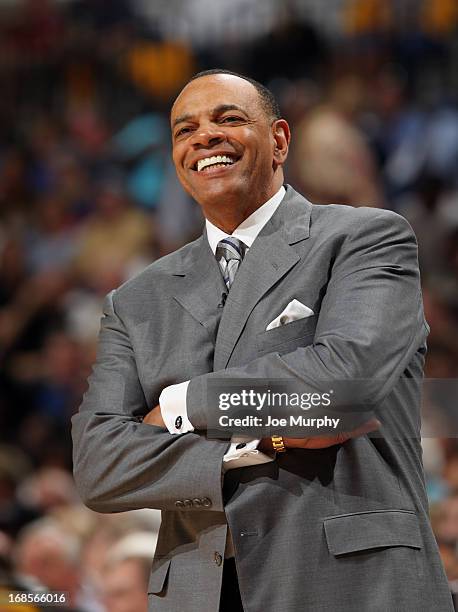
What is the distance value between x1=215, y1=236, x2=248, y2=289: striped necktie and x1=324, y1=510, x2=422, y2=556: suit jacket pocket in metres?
0.62

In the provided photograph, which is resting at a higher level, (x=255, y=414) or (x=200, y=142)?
(x=200, y=142)

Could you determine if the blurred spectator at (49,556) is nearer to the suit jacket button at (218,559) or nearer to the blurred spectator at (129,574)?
the blurred spectator at (129,574)

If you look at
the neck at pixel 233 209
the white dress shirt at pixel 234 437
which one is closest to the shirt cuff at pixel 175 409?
the white dress shirt at pixel 234 437

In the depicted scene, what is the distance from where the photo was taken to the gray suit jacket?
2.12 m

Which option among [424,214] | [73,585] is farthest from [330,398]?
[424,214]

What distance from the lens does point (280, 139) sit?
103 inches

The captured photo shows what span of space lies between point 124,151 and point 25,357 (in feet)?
5.30

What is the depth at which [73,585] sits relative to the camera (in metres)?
3.31

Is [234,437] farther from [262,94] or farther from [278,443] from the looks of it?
[262,94]

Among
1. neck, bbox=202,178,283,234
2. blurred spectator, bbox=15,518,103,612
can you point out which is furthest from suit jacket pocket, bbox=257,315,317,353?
blurred spectator, bbox=15,518,103,612

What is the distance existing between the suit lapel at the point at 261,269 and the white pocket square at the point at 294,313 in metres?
0.07

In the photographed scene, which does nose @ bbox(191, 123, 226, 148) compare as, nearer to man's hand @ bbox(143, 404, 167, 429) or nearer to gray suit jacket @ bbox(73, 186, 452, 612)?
gray suit jacket @ bbox(73, 186, 452, 612)

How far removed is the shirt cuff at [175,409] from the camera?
7.41 feet

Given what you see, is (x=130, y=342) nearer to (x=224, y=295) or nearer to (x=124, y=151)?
(x=224, y=295)
